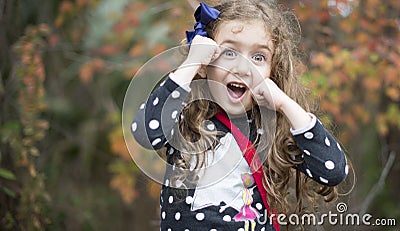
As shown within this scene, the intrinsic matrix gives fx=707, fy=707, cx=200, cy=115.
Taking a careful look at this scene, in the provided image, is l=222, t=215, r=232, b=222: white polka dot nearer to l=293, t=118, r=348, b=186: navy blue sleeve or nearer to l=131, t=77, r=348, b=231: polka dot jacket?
l=131, t=77, r=348, b=231: polka dot jacket

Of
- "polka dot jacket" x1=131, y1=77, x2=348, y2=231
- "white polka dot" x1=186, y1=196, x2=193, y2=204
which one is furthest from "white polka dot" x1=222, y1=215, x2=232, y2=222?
"white polka dot" x1=186, y1=196, x2=193, y2=204

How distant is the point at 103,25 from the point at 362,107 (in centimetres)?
336

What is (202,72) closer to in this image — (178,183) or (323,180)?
(178,183)

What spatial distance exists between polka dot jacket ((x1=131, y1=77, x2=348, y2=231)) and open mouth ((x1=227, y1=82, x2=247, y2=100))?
0.37 feet

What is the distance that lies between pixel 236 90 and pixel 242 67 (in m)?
0.09

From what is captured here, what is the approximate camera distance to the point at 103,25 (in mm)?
8023

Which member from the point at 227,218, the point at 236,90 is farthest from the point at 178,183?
the point at 236,90

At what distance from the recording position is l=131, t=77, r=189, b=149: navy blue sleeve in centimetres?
206

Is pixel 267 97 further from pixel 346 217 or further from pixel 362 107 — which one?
pixel 362 107

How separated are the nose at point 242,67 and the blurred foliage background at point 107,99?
2.43ft

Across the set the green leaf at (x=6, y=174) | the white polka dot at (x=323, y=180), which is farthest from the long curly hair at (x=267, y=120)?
the green leaf at (x=6, y=174)

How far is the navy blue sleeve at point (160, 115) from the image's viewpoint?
2057mm

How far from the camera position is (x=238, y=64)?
2068 mm

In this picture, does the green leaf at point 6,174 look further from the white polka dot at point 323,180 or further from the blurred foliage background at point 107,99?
the white polka dot at point 323,180
